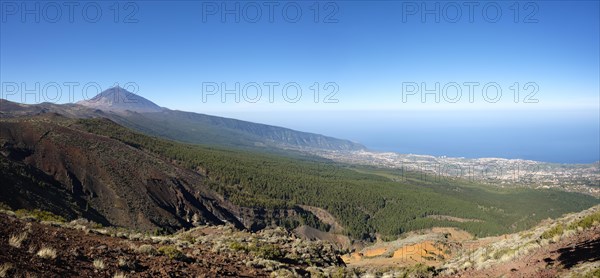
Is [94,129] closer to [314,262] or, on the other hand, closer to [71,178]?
[71,178]

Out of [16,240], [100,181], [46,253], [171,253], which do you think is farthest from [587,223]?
[100,181]

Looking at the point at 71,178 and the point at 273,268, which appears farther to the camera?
the point at 71,178

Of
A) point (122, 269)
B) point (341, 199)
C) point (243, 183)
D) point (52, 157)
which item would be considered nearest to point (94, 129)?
point (52, 157)

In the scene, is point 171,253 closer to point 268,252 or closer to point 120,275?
point 120,275

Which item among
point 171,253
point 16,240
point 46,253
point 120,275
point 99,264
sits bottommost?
point 171,253

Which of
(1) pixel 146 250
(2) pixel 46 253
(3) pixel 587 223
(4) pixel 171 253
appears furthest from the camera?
(3) pixel 587 223

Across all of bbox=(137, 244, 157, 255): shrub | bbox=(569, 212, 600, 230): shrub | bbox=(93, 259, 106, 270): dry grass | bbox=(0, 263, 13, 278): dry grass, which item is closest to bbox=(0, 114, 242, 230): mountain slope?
bbox=(137, 244, 157, 255): shrub

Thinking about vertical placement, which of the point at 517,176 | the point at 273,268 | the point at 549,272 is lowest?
the point at 517,176

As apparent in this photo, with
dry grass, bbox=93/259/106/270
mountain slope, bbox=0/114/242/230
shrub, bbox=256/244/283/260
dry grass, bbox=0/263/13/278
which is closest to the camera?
dry grass, bbox=0/263/13/278

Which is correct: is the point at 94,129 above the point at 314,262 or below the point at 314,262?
above

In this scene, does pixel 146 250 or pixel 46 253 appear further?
pixel 146 250

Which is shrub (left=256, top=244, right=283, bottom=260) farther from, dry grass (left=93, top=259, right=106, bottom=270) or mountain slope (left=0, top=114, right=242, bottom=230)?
mountain slope (left=0, top=114, right=242, bottom=230)
